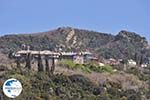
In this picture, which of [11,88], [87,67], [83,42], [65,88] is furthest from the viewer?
[83,42]

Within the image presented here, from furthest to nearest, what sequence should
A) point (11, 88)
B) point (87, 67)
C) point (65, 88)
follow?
1. point (87, 67)
2. point (65, 88)
3. point (11, 88)

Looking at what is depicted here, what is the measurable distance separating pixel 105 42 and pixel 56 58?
4082cm

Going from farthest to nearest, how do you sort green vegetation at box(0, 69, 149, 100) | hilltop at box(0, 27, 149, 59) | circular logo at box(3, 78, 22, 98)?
1. hilltop at box(0, 27, 149, 59)
2. green vegetation at box(0, 69, 149, 100)
3. circular logo at box(3, 78, 22, 98)

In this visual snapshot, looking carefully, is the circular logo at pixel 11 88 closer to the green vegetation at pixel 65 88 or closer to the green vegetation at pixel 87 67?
the green vegetation at pixel 65 88

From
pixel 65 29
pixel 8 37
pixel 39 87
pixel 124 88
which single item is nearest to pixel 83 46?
pixel 65 29

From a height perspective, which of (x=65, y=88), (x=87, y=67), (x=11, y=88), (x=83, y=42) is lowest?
(x=65, y=88)

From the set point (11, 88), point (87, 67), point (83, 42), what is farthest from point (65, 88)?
point (83, 42)

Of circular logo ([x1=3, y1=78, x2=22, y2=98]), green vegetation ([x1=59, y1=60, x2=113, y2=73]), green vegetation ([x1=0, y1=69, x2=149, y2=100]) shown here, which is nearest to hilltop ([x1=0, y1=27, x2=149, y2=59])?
green vegetation ([x1=59, y1=60, x2=113, y2=73])

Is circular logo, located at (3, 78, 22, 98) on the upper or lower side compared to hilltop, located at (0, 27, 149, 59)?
lower

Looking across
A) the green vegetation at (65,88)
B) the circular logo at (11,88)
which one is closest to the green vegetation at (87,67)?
the green vegetation at (65,88)

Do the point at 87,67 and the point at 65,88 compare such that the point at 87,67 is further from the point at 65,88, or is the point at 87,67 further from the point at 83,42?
the point at 83,42

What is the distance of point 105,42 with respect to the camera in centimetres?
12150

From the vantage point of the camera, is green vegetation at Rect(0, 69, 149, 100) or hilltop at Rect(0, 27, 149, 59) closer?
green vegetation at Rect(0, 69, 149, 100)

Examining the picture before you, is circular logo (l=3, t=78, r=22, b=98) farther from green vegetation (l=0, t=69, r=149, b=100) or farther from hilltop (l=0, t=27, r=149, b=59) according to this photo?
hilltop (l=0, t=27, r=149, b=59)
